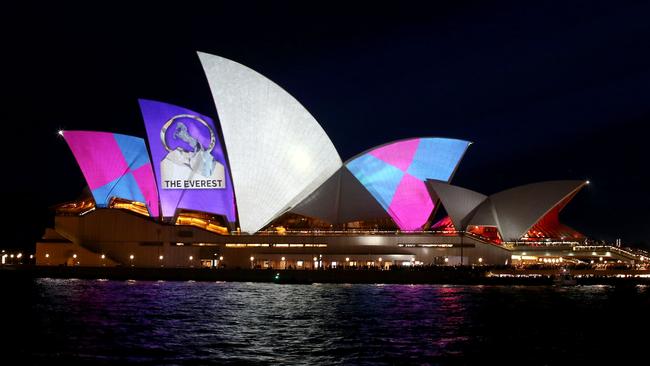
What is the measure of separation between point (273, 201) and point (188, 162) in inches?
297

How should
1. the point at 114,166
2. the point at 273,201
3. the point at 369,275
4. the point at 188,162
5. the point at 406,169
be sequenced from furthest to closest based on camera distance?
1. the point at 114,166
2. the point at 188,162
3. the point at 273,201
4. the point at 406,169
5. the point at 369,275

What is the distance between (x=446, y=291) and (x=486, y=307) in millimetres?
10495

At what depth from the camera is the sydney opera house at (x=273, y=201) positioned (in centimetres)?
5550

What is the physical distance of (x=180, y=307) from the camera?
3444cm

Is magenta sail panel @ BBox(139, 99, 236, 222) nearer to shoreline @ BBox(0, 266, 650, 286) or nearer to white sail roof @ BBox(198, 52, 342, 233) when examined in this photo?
white sail roof @ BBox(198, 52, 342, 233)

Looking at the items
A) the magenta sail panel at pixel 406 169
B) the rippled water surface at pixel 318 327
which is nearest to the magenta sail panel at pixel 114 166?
the magenta sail panel at pixel 406 169

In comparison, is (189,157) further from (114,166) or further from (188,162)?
(114,166)

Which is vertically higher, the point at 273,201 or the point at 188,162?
the point at 188,162

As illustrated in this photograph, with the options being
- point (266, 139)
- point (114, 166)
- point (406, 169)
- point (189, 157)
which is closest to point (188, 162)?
point (189, 157)

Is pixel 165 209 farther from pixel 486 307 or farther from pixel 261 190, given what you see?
pixel 486 307

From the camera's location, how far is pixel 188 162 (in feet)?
198

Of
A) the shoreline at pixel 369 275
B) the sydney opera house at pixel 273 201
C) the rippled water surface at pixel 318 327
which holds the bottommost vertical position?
the rippled water surface at pixel 318 327

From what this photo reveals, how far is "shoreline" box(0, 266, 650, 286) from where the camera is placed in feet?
174

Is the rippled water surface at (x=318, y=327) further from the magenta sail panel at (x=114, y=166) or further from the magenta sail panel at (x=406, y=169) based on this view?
the magenta sail panel at (x=114, y=166)
